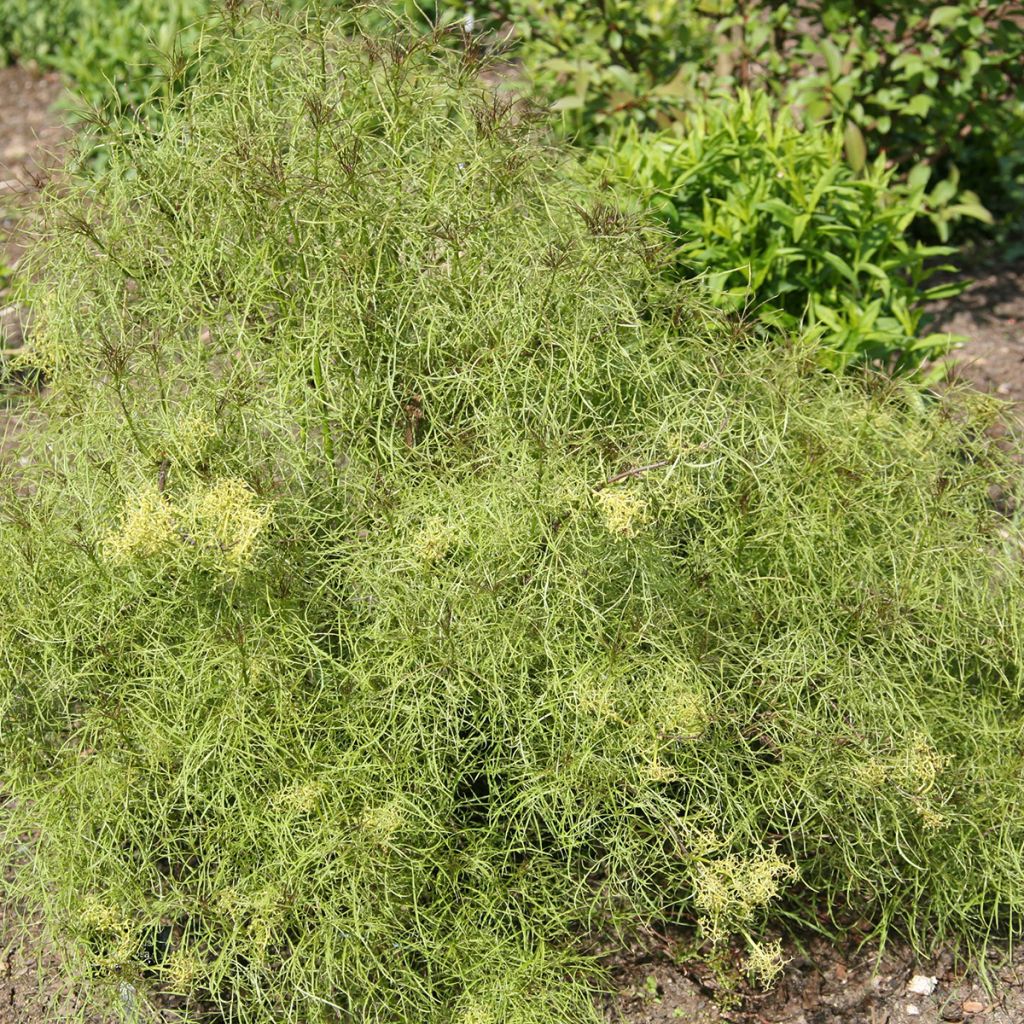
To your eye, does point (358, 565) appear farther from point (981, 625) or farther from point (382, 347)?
point (981, 625)

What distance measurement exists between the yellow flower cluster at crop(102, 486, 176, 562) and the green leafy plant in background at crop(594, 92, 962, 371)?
1.70 metres

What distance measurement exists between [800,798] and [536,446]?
0.87 metres

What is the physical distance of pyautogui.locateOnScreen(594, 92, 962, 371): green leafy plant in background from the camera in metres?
3.75

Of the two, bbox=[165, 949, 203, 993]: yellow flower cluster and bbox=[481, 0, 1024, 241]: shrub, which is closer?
bbox=[165, 949, 203, 993]: yellow flower cluster

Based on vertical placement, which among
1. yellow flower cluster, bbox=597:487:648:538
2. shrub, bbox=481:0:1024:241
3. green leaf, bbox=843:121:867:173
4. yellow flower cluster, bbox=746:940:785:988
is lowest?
yellow flower cluster, bbox=746:940:785:988

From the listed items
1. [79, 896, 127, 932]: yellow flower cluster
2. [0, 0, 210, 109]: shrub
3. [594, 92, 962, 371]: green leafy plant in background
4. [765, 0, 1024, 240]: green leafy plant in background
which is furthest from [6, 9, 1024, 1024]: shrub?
[0, 0, 210, 109]: shrub

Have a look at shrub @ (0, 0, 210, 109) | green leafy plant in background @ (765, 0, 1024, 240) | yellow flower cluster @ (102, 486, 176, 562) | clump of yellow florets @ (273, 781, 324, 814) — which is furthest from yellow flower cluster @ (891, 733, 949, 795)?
shrub @ (0, 0, 210, 109)

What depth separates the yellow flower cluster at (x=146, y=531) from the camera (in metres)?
2.31

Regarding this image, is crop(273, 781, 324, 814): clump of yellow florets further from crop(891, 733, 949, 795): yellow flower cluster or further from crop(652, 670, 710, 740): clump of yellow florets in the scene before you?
crop(891, 733, 949, 795): yellow flower cluster

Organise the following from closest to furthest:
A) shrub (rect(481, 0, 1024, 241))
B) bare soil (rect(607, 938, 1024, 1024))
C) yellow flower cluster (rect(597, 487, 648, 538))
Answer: yellow flower cluster (rect(597, 487, 648, 538))
bare soil (rect(607, 938, 1024, 1024))
shrub (rect(481, 0, 1024, 241))

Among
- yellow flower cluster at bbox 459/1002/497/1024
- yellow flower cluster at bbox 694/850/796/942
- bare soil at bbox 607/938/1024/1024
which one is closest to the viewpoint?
yellow flower cluster at bbox 694/850/796/942

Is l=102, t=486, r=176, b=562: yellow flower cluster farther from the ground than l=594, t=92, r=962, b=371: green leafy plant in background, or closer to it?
farther from the ground

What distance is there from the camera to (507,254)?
277 centimetres

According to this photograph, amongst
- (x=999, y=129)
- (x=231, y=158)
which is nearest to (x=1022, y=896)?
(x=231, y=158)
